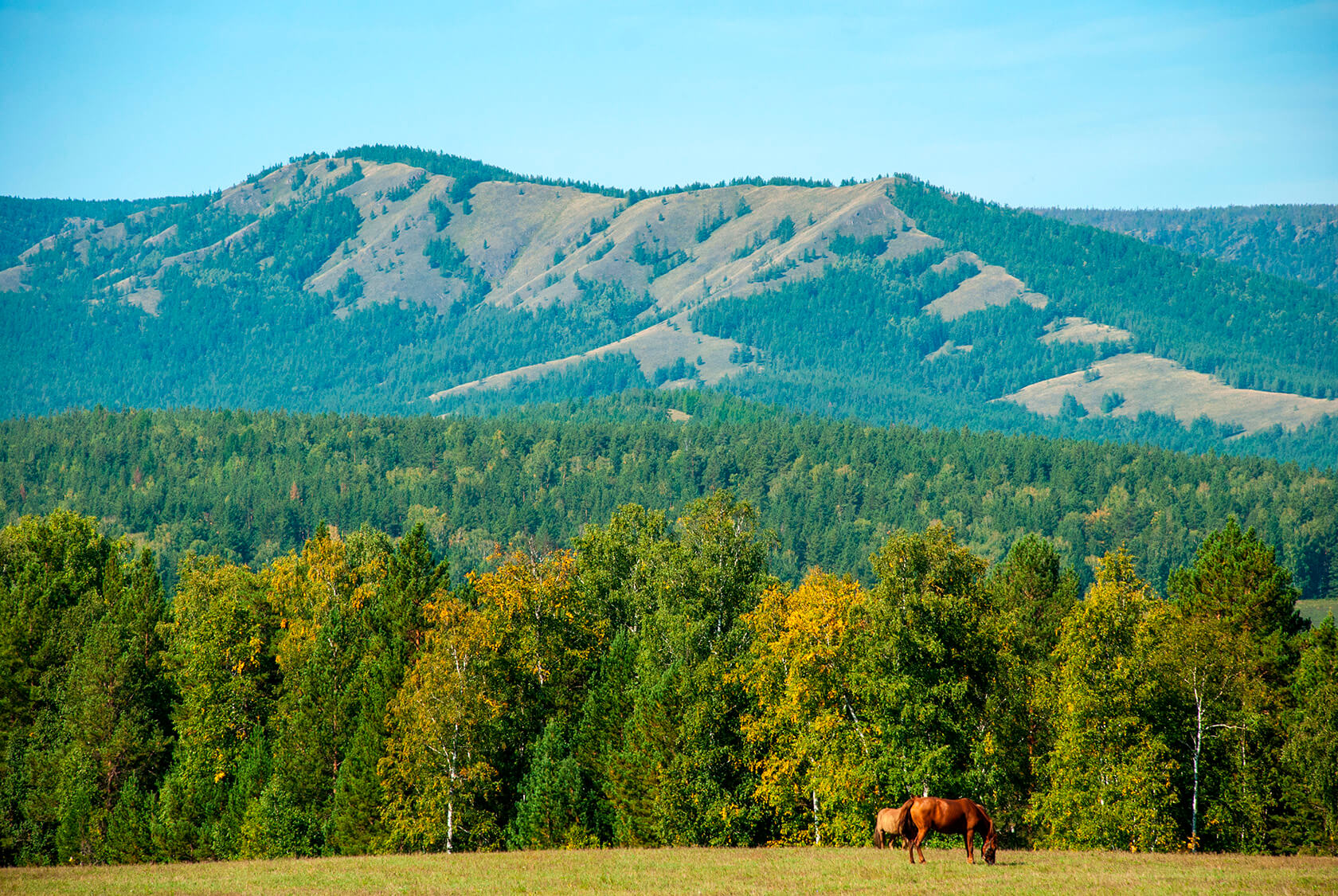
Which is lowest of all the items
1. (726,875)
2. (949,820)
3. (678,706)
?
(678,706)

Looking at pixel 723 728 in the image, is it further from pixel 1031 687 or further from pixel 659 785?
pixel 1031 687

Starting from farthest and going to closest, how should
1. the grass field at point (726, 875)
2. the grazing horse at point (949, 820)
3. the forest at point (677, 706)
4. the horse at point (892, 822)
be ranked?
the forest at point (677, 706) → the horse at point (892, 822) → the grazing horse at point (949, 820) → the grass field at point (726, 875)

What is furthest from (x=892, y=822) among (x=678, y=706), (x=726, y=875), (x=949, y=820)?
(x=678, y=706)

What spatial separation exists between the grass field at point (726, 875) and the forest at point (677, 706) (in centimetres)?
1002

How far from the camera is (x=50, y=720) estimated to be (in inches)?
3091

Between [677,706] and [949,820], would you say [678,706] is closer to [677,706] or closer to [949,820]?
[677,706]

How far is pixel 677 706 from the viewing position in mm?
62719

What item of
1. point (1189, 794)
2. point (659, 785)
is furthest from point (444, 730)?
point (1189, 794)

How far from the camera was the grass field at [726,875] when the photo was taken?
122 ft

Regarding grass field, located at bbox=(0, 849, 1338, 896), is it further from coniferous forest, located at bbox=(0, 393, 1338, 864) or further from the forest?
the forest

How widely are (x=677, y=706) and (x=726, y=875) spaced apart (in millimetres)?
21698

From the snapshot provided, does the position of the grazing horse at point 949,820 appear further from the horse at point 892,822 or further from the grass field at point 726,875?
the grass field at point 726,875

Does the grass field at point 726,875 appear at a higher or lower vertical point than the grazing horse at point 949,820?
lower

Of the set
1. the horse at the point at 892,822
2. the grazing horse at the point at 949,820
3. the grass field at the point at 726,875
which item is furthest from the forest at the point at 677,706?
the grazing horse at the point at 949,820
